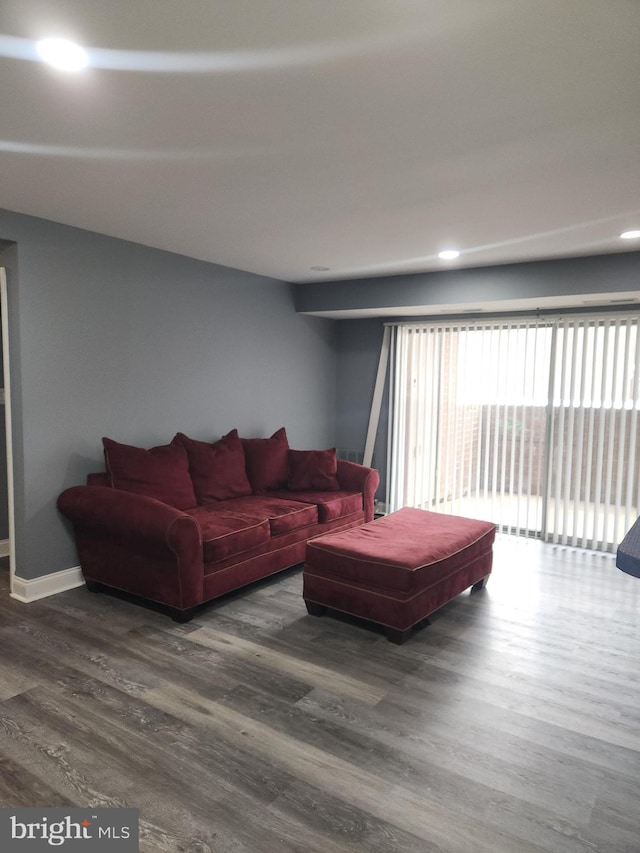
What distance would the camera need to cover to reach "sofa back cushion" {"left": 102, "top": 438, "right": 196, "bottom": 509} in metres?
3.86

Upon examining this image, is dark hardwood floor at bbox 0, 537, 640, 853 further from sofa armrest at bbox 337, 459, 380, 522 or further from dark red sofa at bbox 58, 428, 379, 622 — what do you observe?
sofa armrest at bbox 337, 459, 380, 522

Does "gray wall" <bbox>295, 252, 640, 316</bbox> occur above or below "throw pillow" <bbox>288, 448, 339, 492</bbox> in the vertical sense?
above

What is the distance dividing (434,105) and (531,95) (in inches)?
12.5

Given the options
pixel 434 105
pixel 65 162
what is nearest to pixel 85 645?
pixel 65 162

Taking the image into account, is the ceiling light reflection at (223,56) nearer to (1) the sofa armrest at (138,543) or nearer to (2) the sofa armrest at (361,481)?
(1) the sofa armrest at (138,543)

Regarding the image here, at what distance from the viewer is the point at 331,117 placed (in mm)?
2084

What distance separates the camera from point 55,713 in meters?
2.46

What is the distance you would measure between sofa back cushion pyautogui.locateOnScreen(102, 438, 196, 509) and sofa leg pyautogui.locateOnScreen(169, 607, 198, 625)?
32.4 inches

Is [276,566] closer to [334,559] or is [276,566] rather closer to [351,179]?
[334,559]

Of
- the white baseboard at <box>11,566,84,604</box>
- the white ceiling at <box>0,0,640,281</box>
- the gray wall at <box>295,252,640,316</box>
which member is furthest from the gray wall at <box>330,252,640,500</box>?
the white baseboard at <box>11,566,84,604</box>

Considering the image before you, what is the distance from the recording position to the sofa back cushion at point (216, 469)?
14.6 feet

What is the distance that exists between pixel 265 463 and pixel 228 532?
57.1 inches

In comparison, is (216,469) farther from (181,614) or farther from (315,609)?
(315,609)

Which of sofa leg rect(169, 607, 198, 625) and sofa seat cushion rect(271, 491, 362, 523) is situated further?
sofa seat cushion rect(271, 491, 362, 523)
